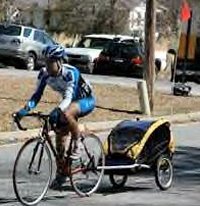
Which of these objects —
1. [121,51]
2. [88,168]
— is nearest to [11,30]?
[121,51]

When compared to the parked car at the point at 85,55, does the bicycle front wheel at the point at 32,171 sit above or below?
above

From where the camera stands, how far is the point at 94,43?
38.1 metres

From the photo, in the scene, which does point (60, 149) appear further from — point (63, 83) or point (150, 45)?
point (150, 45)

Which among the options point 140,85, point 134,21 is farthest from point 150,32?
point 134,21

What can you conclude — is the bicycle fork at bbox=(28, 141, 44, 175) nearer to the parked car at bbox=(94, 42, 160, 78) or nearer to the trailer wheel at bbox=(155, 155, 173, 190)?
the trailer wheel at bbox=(155, 155, 173, 190)

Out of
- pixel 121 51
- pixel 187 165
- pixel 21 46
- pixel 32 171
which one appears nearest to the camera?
pixel 32 171

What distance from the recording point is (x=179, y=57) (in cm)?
3519


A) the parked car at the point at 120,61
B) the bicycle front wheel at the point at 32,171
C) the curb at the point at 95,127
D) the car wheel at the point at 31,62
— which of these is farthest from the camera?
the parked car at the point at 120,61

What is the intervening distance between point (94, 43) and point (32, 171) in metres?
29.4

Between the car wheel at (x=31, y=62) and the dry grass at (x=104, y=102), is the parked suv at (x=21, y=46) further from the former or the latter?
the dry grass at (x=104, y=102)

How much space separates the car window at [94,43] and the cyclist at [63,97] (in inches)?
1101

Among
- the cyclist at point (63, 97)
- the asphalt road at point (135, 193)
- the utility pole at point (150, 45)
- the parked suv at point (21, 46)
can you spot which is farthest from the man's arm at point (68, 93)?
the parked suv at point (21, 46)

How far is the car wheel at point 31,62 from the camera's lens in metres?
33.8

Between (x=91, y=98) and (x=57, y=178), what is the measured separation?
1002mm
